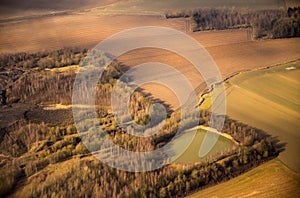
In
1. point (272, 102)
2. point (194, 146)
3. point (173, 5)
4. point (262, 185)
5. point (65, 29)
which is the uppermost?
point (173, 5)

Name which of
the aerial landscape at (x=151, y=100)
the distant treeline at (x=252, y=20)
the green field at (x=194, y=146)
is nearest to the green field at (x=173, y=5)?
the aerial landscape at (x=151, y=100)

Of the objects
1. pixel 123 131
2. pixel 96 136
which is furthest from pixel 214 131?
pixel 96 136

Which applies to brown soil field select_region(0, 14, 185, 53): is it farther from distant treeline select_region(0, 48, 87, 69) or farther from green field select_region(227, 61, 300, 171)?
green field select_region(227, 61, 300, 171)

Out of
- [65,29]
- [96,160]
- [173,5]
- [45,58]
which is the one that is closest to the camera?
[96,160]

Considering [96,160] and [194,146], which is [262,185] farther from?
[96,160]

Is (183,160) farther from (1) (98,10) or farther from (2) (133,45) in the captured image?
(1) (98,10)

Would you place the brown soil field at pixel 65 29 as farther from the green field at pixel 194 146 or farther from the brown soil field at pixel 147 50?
the green field at pixel 194 146

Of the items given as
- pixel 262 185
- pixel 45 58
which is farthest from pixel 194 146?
pixel 45 58

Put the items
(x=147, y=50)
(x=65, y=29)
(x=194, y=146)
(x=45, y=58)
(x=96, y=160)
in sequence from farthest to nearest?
(x=65, y=29) < (x=147, y=50) < (x=45, y=58) < (x=194, y=146) < (x=96, y=160)
